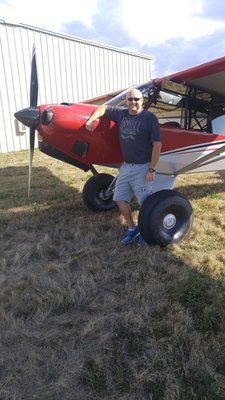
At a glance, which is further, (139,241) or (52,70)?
(52,70)

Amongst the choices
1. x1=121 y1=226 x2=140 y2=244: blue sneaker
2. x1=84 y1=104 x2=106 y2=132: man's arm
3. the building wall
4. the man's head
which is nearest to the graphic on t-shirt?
the man's head

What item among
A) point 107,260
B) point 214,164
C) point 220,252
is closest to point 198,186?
point 214,164

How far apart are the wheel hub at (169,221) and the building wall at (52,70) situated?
11.0m

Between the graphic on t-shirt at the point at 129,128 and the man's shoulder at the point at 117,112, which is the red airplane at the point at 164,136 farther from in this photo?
the graphic on t-shirt at the point at 129,128

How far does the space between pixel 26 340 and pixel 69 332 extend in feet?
1.02

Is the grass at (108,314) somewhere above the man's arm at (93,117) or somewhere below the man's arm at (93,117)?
below

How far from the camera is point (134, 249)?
3.97 m

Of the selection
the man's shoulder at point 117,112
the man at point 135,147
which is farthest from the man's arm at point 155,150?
the man's shoulder at point 117,112

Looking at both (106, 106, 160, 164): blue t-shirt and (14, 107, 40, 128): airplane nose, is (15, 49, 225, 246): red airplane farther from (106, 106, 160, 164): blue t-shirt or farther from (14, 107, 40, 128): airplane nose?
(106, 106, 160, 164): blue t-shirt

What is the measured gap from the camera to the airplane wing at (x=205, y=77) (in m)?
4.22

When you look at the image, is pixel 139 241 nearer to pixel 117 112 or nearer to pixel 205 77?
pixel 117 112

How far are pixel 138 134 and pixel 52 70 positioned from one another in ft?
41.6

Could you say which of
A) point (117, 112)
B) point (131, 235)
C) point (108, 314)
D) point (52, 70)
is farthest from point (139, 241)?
point (52, 70)

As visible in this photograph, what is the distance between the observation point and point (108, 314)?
2793 millimetres
